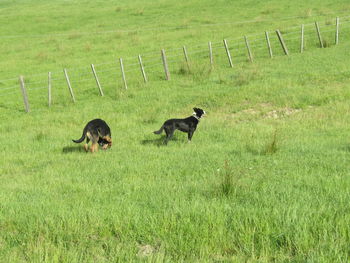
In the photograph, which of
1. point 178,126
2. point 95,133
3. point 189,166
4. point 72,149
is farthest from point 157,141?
point 189,166

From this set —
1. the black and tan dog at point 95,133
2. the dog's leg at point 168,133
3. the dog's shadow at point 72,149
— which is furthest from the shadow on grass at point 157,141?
the dog's shadow at point 72,149

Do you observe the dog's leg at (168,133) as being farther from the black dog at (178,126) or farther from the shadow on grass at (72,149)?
the shadow on grass at (72,149)

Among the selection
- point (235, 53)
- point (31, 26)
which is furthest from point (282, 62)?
point (31, 26)

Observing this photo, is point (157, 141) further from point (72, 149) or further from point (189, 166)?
point (189, 166)

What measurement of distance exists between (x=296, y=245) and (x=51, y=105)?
17.3 meters

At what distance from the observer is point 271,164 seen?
6.77m

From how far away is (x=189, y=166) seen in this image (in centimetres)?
707

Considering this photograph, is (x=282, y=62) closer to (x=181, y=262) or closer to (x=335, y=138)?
(x=335, y=138)

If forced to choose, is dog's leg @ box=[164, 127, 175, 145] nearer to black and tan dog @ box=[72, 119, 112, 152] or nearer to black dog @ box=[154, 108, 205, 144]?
black dog @ box=[154, 108, 205, 144]

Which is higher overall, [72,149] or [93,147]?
[93,147]

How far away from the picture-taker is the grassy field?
11.2 feet

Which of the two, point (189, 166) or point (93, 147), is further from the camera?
point (93, 147)

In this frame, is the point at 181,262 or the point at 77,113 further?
the point at 77,113

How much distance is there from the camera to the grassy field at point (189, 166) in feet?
11.2
